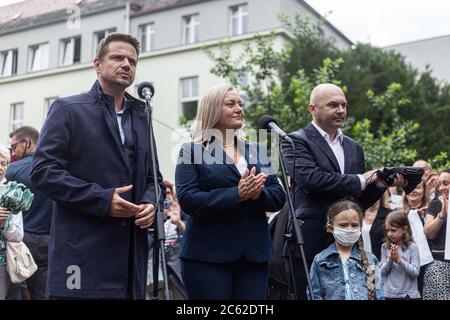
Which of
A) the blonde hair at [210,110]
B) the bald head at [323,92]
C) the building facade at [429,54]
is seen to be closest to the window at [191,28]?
the building facade at [429,54]

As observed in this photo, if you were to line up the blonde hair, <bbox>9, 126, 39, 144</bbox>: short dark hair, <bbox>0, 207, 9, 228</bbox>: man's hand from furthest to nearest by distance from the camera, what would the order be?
<bbox>9, 126, 39, 144</bbox>: short dark hair
<bbox>0, 207, 9, 228</bbox>: man's hand
the blonde hair

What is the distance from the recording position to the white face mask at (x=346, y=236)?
152 inches

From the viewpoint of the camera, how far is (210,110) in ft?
12.3

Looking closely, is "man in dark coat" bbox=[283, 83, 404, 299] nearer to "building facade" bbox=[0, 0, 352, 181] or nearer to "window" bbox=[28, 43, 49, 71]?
"window" bbox=[28, 43, 49, 71]

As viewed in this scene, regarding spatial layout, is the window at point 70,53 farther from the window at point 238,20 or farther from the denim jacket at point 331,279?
the denim jacket at point 331,279

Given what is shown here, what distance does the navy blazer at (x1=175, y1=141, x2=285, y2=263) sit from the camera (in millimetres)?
3396

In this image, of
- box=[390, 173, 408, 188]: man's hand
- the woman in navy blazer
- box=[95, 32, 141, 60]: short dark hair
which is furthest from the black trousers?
box=[95, 32, 141, 60]: short dark hair

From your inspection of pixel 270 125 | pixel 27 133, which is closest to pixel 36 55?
pixel 27 133

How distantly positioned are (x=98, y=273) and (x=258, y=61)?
12579 millimetres

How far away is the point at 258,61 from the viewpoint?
15016 mm

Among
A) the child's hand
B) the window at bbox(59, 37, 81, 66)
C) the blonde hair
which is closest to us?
the blonde hair

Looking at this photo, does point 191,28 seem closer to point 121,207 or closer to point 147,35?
point 147,35
